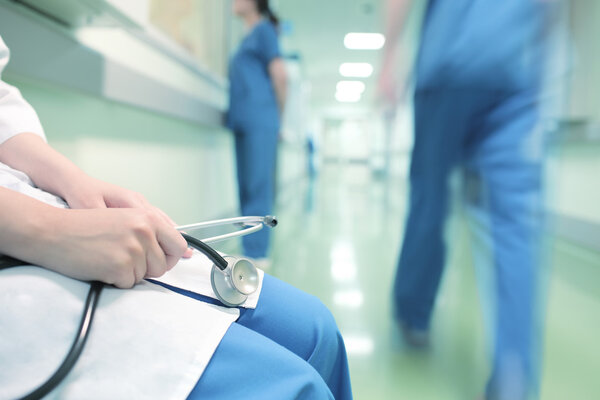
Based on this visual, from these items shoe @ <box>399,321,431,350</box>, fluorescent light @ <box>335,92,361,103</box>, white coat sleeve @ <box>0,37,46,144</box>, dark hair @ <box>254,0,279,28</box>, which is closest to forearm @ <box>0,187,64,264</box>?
white coat sleeve @ <box>0,37,46,144</box>

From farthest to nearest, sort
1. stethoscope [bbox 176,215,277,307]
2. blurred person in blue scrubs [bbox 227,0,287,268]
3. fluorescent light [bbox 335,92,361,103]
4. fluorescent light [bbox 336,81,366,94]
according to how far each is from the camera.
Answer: fluorescent light [bbox 335,92,361,103] < fluorescent light [bbox 336,81,366,94] < blurred person in blue scrubs [bbox 227,0,287,268] < stethoscope [bbox 176,215,277,307]

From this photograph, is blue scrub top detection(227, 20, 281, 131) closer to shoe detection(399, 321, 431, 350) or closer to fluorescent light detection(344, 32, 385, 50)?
shoe detection(399, 321, 431, 350)

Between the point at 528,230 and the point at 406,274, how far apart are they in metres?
0.35

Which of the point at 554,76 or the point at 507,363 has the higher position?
the point at 554,76

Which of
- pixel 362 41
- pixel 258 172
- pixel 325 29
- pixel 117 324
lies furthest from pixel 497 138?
pixel 362 41

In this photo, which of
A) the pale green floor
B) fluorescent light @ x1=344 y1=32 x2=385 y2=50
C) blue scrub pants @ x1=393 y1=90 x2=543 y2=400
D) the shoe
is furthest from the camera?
fluorescent light @ x1=344 y1=32 x2=385 y2=50

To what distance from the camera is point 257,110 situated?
1844mm

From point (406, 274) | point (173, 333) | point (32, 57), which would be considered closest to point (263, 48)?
point (32, 57)

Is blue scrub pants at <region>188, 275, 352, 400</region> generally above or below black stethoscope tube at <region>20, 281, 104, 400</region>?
below

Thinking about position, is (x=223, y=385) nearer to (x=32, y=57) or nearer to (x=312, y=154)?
(x=32, y=57)

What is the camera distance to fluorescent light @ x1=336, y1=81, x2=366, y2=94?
10969 mm

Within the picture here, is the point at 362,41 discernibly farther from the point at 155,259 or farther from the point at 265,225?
the point at 155,259

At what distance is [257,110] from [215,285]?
154cm

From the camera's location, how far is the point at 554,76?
79 cm
